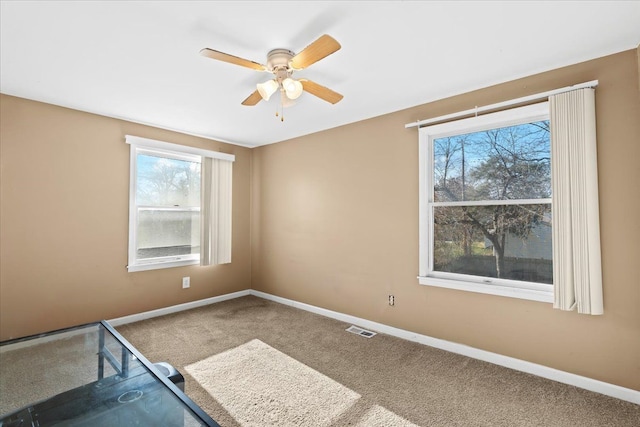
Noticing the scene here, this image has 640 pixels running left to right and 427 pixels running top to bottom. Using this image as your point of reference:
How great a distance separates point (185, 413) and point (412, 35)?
234 cm

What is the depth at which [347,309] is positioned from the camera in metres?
3.59

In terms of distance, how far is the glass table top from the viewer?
1351mm

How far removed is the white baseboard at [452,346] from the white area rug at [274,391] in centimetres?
108

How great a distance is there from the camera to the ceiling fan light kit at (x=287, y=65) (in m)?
1.77

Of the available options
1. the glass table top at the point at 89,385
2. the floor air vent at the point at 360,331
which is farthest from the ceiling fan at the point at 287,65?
the floor air vent at the point at 360,331

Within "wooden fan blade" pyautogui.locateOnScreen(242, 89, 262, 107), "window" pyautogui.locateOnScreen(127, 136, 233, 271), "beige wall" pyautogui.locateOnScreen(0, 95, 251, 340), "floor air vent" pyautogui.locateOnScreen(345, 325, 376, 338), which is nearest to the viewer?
"wooden fan blade" pyautogui.locateOnScreen(242, 89, 262, 107)

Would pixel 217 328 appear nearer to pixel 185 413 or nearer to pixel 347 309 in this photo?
pixel 347 309

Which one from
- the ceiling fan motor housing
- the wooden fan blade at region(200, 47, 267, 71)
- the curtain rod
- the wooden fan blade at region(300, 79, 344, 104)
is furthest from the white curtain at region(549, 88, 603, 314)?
the wooden fan blade at region(200, 47, 267, 71)

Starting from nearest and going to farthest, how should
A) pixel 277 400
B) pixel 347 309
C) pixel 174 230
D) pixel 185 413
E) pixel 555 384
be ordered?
pixel 185 413 → pixel 277 400 → pixel 555 384 → pixel 347 309 → pixel 174 230

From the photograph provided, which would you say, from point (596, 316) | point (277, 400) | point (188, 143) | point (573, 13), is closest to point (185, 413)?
point (277, 400)

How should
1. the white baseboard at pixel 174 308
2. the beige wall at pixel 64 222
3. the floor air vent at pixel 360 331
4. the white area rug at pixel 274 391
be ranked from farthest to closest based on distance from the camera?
the white baseboard at pixel 174 308, the floor air vent at pixel 360 331, the beige wall at pixel 64 222, the white area rug at pixel 274 391

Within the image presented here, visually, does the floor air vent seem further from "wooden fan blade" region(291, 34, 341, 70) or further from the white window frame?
"wooden fan blade" region(291, 34, 341, 70)

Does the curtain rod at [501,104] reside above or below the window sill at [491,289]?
above

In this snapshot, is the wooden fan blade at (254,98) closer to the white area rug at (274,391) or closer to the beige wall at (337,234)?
the beige wall at (337,234)
